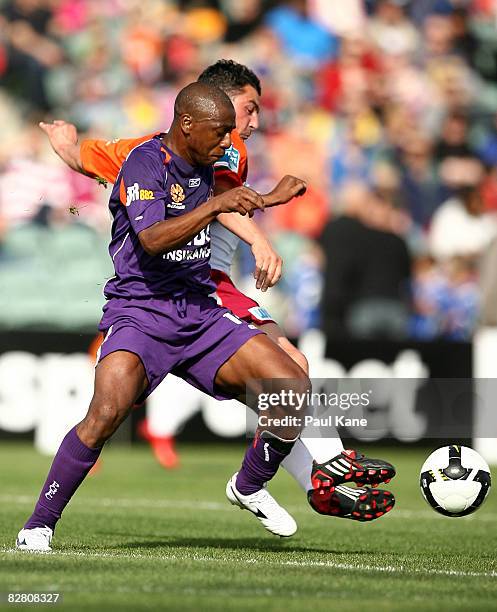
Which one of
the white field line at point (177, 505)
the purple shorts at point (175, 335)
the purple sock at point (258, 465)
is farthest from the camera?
the white field line at point (177, 505)

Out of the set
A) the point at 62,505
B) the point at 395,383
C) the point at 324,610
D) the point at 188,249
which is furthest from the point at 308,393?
the point at 395,383

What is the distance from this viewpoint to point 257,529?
28.0 feet

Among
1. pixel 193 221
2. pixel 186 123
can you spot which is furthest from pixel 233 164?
pixel 193 221

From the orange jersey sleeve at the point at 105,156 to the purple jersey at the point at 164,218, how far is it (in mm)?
364

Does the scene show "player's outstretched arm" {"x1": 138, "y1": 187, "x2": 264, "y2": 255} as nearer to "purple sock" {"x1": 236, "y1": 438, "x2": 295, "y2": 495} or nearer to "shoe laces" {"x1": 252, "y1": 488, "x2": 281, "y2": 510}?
"purple sock" {"x1": 236, "y1": 438, "x2": 295, "y2": 495}

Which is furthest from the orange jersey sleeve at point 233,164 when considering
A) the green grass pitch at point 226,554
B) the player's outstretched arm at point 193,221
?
the green grass pitch at point 226,554

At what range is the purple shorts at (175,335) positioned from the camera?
259 inches

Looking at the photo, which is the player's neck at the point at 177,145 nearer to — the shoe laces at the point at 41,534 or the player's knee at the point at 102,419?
the player's knee at the point at 102,419

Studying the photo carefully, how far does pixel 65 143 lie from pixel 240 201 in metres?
1.75

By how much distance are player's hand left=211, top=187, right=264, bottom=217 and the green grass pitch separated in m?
1.67

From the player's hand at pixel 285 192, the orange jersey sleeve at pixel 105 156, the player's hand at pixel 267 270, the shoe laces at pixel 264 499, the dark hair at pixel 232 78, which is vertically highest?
the dark hair at pixel 232 78

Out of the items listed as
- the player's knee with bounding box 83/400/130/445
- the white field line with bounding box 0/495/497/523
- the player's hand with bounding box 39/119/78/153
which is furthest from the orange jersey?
the white field line with bounding box 0/495/497/523

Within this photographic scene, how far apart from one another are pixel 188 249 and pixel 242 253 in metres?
8.73

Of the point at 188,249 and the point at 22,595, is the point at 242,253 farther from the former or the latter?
the point at 22,595
